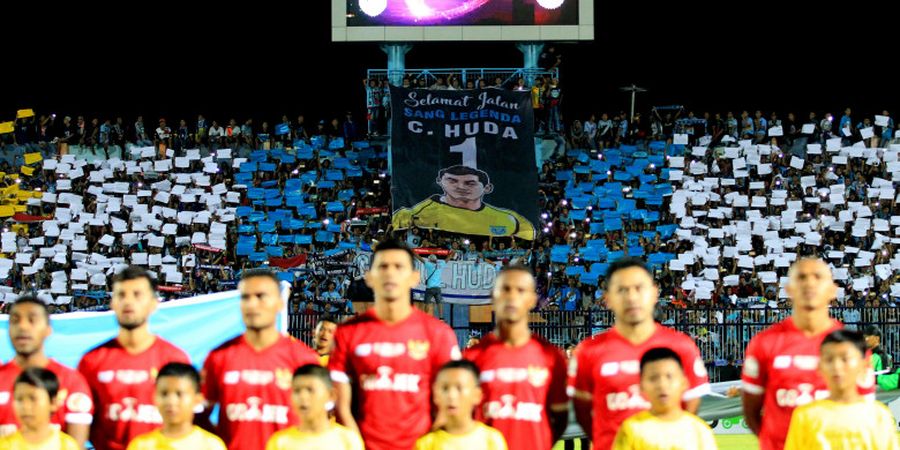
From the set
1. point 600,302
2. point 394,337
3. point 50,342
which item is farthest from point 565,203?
point 394,337

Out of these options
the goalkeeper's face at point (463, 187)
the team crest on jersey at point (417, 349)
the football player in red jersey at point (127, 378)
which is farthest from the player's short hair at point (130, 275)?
the goalkeeper's face at point (463, 187)

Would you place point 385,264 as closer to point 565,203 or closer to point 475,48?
point 565,203

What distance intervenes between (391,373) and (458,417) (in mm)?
660

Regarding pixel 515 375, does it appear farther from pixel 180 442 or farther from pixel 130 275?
pixel 130 275

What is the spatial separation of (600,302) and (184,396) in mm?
17084

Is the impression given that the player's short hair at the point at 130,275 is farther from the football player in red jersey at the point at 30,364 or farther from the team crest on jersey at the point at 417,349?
the team crest on jersey at the point at 417,349

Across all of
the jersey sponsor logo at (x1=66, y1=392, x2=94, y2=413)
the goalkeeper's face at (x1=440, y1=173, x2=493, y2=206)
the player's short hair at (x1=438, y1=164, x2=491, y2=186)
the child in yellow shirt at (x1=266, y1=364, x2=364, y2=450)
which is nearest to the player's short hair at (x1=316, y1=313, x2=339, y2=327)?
the jersey sponsor logo at (x1=66, y1=392, x2=94, y2=413)

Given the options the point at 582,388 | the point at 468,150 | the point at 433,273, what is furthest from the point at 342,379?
the point at 468,150

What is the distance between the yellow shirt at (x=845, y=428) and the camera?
7.14 meters

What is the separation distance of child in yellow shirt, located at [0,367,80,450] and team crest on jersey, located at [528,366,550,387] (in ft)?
8.50

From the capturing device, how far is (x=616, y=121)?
29.4 metres

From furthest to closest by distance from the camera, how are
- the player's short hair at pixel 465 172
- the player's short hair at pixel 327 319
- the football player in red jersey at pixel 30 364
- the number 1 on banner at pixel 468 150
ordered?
the number 1 on banner at pixel 468 150
the player's short hair at pixel 465 172
the player's short hair at pixel 327 319
the football player in red jersey at pixel 30 364

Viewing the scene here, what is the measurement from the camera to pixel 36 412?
7.17m

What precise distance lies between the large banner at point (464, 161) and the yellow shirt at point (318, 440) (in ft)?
60.6
